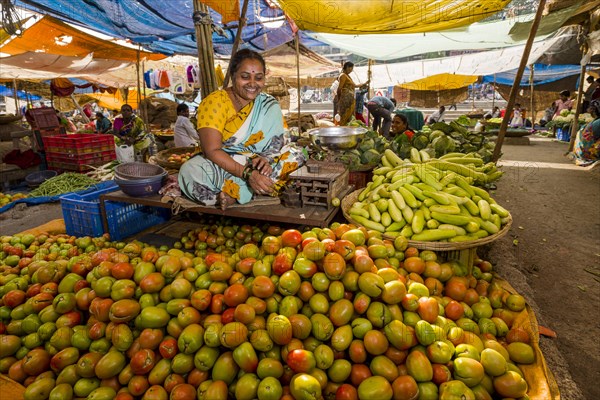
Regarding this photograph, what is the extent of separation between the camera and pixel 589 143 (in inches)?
307

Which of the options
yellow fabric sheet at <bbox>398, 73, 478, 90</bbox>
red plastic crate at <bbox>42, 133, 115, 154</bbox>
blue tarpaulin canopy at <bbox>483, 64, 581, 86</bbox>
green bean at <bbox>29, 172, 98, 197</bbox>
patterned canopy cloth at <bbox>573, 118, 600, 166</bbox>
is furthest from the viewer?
yellow fabric sheet at <bbox>398, 73, 478, 90</bbox>

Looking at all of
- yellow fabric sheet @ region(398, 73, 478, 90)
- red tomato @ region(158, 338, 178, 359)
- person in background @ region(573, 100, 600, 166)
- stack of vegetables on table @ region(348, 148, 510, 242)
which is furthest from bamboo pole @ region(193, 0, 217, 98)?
yellow fabric sheet @ region(398, 73, 478, 90)

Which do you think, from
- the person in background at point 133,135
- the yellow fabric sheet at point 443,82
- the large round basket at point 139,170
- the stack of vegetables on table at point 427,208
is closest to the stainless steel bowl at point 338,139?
the stack of vegetables on table at point 427,208

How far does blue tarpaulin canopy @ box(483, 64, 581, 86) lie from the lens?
14648mm

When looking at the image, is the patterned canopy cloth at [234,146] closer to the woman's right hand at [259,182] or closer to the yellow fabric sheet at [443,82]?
the woman's right hand at [259,182]

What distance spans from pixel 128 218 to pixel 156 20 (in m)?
4.60

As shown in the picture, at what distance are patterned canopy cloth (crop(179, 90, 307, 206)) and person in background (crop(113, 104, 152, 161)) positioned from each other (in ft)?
15.0

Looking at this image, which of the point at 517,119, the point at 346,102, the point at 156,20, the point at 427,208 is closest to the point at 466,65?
the point at 517,119

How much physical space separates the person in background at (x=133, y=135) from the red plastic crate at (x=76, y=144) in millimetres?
363

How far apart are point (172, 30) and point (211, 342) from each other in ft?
24.1

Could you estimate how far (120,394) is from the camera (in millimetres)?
1343

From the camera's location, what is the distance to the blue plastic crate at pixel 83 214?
3.46m

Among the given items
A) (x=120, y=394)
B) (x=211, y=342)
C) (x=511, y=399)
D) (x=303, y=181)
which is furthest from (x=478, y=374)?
(x=303, y=181)

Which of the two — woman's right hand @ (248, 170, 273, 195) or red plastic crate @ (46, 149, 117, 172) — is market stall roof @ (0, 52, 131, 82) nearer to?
red plastic crate @ (46, 149, 117, 172)
